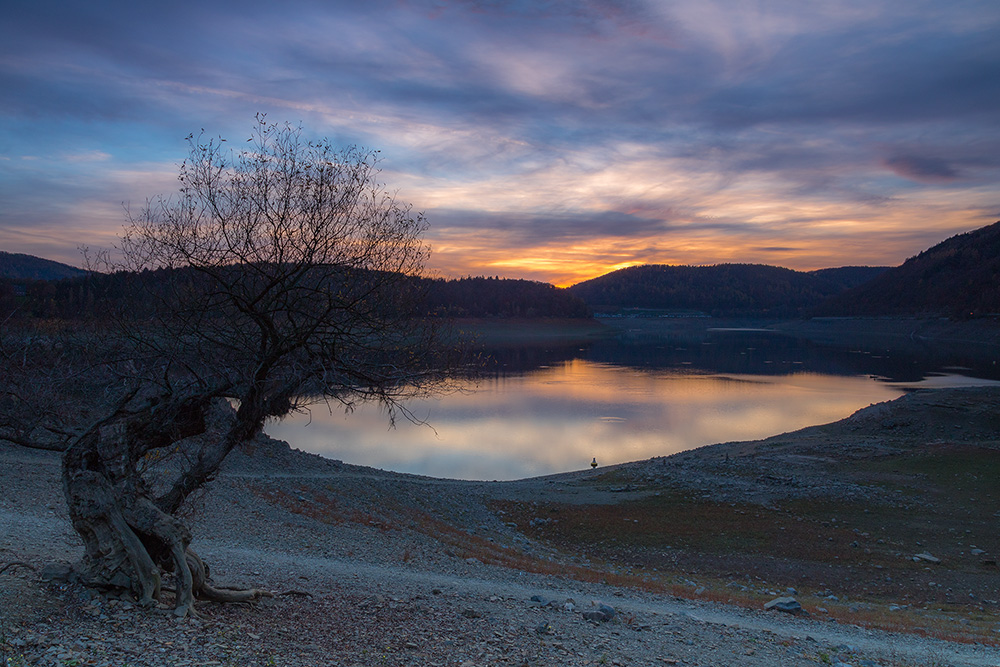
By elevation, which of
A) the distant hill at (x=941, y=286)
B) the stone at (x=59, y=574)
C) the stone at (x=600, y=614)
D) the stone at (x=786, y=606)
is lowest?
the stone at (x=786, y=606)

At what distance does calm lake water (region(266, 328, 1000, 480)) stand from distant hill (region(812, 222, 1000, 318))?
1958 inches

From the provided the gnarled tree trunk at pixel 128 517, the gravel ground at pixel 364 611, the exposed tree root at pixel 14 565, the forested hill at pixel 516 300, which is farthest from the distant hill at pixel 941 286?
the exposed tree root at pixel 14 565

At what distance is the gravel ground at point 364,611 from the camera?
469 cm

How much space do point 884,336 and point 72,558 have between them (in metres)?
138

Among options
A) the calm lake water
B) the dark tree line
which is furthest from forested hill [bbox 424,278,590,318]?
the calm lake water

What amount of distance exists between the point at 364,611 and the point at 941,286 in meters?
160

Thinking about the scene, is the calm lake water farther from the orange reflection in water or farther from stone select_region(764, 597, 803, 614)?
stone select_region(764, 597, 803, 614)

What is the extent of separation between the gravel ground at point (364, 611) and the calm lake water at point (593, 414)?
2.47m

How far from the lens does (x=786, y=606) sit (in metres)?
9.25

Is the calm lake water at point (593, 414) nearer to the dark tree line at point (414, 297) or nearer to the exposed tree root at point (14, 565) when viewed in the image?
the dark tree line at point (414, 297)

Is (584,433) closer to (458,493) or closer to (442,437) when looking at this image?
(442,437)

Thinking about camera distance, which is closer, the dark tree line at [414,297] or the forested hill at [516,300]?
the dark tree line at [414,297]

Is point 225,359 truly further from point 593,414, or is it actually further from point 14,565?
point 593,414

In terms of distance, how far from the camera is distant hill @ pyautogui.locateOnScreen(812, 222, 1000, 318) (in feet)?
364
